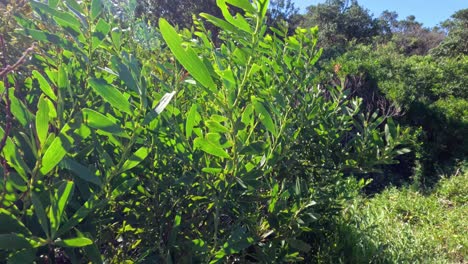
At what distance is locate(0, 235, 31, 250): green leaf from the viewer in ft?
2.05

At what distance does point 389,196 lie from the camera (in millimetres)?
5371

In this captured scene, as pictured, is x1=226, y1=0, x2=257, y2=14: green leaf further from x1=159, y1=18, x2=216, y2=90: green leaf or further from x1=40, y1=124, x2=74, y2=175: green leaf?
x1=40, y1=124, x2=74, y2=175: green leaf

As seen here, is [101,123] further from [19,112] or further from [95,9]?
[95,9]

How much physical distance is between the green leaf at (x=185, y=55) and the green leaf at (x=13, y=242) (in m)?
0.36

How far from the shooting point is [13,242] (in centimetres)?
64

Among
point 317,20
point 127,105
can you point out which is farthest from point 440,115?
point 317,20

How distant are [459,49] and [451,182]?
11835 millimetres

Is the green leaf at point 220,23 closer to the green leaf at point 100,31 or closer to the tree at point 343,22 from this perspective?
the green leaf at point 100,31

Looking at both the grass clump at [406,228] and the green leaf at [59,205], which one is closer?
the green leaf at [59,205]

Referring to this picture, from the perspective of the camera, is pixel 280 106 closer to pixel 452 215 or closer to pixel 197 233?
pixel 197 233

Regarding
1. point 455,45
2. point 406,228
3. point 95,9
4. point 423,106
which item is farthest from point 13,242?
point 455,45

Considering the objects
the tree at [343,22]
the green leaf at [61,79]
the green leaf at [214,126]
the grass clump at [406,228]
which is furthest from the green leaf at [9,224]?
the tree at [343,22]

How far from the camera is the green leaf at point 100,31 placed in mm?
847

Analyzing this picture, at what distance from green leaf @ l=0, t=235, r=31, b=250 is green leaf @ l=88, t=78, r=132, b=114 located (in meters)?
0.24
